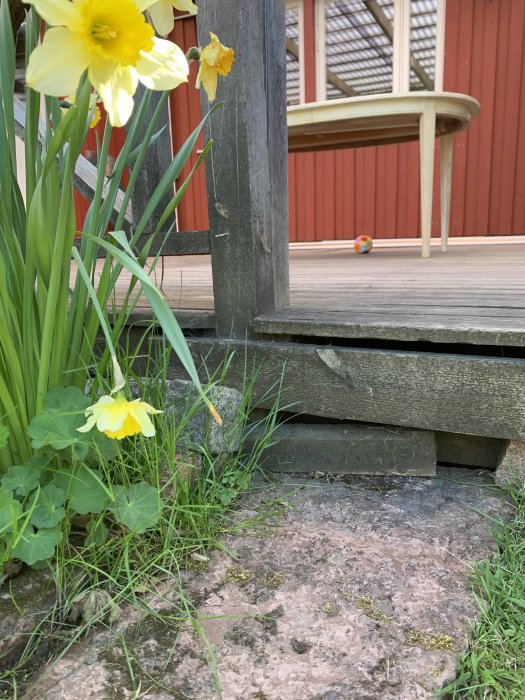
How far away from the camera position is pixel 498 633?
80 centimetres

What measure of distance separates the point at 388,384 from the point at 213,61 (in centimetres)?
76

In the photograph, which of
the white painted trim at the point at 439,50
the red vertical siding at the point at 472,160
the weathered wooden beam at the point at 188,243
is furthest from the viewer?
the white painted trim at the point at 439,50

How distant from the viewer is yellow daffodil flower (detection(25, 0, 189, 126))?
1.91 ft

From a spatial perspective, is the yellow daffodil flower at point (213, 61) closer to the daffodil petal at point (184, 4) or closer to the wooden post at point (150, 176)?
the daffodil petal at point (184, 4)

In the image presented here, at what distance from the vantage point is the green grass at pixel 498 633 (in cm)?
71

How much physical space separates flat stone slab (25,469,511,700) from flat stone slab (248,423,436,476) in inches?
4.7

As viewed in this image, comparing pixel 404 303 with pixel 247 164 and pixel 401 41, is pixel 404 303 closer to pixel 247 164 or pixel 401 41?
pixel 247 164

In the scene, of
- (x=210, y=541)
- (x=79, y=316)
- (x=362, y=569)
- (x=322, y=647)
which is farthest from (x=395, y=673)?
(x=79, y=316)

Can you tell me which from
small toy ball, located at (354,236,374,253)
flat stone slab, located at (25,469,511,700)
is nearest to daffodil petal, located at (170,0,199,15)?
flat stone slab, located at (25,469,511,700)

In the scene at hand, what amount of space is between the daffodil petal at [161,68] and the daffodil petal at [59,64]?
6 centimetres

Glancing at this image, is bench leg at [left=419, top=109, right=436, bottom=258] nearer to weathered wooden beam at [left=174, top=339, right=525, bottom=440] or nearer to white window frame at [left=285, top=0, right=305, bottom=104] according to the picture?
weathered wooden beam at [left=174, top=339, right=525, bottom=440]

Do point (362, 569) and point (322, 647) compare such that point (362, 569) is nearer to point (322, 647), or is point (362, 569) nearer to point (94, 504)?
point (322, 647)

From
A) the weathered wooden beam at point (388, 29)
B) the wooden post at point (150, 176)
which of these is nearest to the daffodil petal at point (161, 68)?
the wooden post at point (150, 176)

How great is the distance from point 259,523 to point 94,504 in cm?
36
